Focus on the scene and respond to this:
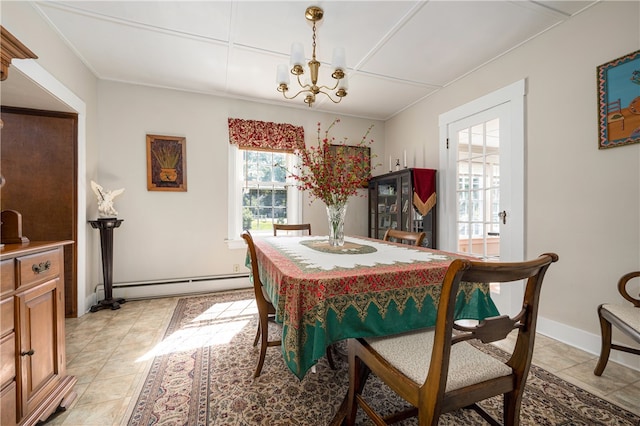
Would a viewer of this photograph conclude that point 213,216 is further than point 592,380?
Yes

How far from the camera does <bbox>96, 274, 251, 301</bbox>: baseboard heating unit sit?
3.23m

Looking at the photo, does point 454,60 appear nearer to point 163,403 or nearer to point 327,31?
point 327,31

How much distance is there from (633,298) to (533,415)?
3.54 feet

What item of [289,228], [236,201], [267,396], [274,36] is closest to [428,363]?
[267,396]

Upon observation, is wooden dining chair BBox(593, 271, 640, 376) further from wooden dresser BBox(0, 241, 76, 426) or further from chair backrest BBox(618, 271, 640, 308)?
wooden dresser BBox(0, 241, 76, 426)

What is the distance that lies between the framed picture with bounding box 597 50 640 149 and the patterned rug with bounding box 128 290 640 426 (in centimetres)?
170

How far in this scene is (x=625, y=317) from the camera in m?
1.57

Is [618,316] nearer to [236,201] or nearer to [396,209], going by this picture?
[396,209]

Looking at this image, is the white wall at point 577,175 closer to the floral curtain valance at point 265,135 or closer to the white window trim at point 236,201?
the floral curtain valance at point 265,135

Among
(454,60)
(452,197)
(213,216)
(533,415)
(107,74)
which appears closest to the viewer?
(533,415)

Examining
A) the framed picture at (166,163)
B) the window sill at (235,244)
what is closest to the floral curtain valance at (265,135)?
the framed picture at (166,163)

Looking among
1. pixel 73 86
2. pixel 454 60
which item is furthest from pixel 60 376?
pixel 454 60

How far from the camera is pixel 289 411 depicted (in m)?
1.46

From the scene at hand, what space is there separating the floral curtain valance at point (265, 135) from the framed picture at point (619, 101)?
2807mm
